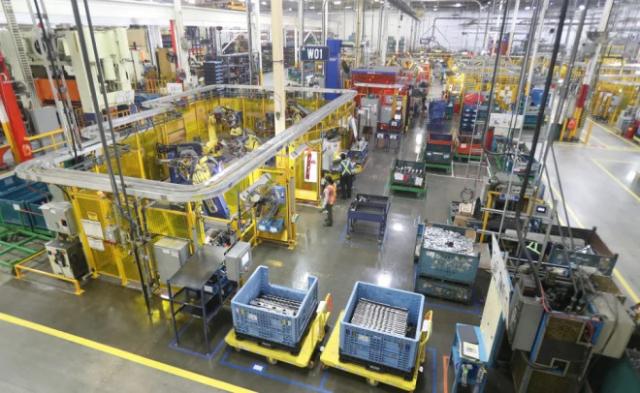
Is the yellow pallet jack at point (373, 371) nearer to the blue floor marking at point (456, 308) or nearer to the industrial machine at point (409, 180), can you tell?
the blue floor marking at point (456, 308)

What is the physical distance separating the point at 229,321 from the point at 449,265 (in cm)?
412

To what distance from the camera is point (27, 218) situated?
347 inches

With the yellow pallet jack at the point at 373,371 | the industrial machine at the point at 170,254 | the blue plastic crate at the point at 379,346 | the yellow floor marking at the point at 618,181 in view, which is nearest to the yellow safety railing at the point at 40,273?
the industrial machine at the point at 170,254

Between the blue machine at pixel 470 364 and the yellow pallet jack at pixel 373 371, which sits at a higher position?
the blue machine at pixel 470 364

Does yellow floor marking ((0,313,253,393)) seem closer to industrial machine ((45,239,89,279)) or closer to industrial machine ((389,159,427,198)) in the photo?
industrial machine ((45,239,89,279))

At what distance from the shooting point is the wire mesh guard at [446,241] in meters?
7.03

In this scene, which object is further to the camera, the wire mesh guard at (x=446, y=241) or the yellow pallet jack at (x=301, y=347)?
the wire mesh guard at (x=446, y=241)

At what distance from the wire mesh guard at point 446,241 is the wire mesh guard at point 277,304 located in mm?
2695

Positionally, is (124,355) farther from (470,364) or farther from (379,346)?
(470,364)

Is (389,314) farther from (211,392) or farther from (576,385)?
(211,392)

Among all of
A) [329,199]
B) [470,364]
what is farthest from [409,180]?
[470,364]

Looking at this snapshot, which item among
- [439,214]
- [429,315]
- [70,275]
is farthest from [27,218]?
[439,214]

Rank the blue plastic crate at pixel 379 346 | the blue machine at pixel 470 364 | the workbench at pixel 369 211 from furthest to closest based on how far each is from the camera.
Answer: the workbench at pixel 369 211
the blue plastic crate at pixel 379 346
the blue machine at pixel 470 364

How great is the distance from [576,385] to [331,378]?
3.19 metres
